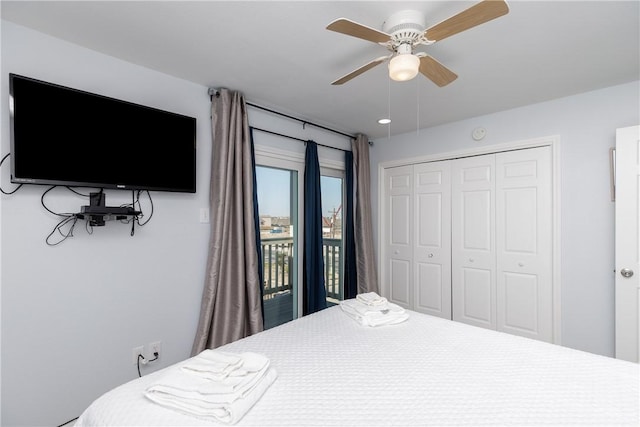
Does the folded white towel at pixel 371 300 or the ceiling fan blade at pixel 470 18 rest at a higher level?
the ceiling fan blade at pixel 470 18

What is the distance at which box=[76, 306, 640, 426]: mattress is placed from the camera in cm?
105

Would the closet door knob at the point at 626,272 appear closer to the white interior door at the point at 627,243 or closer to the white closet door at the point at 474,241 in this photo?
the white interior door at the point at 627,243

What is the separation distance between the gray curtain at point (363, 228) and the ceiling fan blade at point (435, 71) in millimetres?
2084

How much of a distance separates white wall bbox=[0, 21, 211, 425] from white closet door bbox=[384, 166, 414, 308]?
2.46 metres

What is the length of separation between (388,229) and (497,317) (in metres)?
1.57

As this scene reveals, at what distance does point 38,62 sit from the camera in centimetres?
179

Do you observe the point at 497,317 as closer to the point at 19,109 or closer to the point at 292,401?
the point at 292,401

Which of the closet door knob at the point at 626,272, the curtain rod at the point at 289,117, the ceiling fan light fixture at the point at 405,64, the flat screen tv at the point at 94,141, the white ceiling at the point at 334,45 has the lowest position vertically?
the closet door knob at the point at 626,272

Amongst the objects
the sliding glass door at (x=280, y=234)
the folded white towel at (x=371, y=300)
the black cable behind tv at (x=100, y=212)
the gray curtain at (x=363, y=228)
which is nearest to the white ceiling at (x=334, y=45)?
the sliding glass door at (x=280, y=234)

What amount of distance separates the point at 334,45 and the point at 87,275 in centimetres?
214

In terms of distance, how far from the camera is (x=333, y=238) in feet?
13.0

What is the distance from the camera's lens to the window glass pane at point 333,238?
3873 millimetres

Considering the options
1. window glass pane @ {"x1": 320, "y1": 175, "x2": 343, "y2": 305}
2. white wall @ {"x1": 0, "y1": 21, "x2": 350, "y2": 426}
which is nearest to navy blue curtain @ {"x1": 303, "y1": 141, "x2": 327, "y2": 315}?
window glass pane @ {"x1": 320, "y1": 175, "x2": 343, "y2": 305}

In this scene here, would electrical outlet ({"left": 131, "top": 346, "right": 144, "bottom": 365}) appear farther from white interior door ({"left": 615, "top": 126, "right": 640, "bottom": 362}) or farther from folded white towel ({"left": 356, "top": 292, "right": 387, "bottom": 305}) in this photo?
white interior door ({"left": 615, "top": 126, "right": 640, "bottom": 362})
